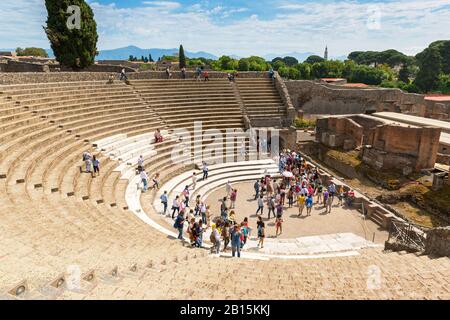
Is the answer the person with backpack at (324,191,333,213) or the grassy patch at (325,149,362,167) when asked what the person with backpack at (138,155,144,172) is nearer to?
the person with backpack at (324,191,333,213)

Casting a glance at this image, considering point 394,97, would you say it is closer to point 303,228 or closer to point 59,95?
point 303,228

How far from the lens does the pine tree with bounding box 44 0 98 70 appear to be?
23375mm

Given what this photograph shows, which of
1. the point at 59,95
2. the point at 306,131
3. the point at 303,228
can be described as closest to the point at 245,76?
the point at 306,131

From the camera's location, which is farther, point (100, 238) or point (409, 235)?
point (409, 235)

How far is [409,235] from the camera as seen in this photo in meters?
11.9

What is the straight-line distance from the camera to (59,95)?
57.8 feet

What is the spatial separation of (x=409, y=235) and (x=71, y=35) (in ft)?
82.6

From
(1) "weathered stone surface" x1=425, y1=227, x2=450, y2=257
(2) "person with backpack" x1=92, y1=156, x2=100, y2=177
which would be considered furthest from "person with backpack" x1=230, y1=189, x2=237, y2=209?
(1) "weathered stone surface" x1=425, y1=227, x2=450, y2=257

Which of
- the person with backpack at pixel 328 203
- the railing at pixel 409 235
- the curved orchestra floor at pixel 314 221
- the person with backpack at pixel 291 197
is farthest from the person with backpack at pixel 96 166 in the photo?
the railing at pixel 409 235

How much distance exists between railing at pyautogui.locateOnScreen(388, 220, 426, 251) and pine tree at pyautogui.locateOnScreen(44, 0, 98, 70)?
79.9 feet

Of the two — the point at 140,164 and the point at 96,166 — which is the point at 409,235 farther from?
the point at 96,166

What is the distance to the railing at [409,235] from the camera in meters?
10.9

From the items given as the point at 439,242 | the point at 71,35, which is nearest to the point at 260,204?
the point at 439,242

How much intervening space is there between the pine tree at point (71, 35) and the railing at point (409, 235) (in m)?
24.3
